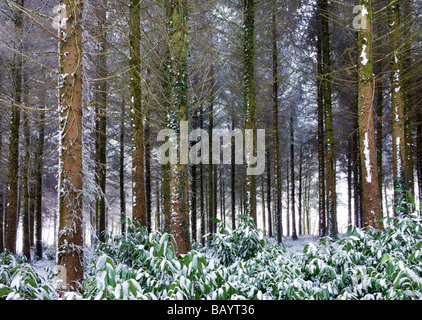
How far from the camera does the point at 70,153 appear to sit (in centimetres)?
439

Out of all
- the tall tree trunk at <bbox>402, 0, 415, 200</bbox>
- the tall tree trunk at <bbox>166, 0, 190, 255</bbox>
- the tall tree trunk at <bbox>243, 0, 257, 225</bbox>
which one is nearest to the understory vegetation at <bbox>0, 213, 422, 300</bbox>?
the tall tree trunk at <bbox>166, 0, 190, 255</bbox>

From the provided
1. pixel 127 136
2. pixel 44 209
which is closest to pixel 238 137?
pixel 127 136

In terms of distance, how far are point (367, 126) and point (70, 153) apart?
696 centimetres

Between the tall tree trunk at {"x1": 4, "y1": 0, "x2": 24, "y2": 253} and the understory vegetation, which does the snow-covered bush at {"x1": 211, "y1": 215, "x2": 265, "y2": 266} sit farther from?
the tall tree trunk at {"x1": 4, "y1": 0, "x2": 24, "y2": 253}

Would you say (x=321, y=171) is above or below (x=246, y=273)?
above

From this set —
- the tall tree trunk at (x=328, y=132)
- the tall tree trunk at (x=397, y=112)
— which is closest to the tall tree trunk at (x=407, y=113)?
the tall tree trunk at (x=397, y=112)

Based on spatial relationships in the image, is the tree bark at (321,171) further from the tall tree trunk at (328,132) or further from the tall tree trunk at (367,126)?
the tall tree trunk at (367,126)

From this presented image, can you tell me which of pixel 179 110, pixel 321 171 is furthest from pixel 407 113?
pixel 179 110

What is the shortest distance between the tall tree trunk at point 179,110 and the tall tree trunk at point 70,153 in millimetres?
2670

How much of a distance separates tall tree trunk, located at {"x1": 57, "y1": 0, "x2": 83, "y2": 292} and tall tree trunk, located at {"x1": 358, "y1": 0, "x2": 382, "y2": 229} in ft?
22.0

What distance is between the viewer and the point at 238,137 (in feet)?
61.9

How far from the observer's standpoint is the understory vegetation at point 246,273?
3.28 meters

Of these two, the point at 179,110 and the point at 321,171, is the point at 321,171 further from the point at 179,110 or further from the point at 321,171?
the point at 179,110
